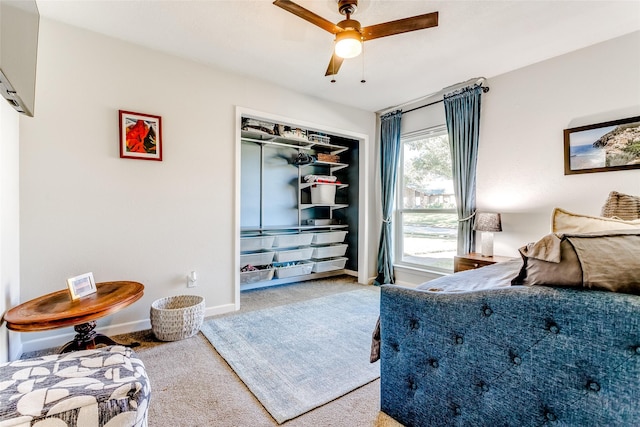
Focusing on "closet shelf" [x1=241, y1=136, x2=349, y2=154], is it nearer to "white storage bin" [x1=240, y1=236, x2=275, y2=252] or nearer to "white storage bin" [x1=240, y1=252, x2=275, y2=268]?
"white storage bin" [x1=240, y1=236, x2=275, y2=252]

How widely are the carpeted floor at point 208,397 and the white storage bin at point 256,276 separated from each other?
1260mm

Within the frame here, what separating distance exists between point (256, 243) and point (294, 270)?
0.70 m

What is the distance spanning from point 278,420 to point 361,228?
10.0ft

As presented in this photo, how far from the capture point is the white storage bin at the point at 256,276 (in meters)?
3.68

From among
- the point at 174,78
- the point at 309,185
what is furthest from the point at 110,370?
the point at 309,185

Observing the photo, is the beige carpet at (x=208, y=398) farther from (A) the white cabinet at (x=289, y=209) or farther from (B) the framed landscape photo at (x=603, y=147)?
(B) the framed landscape photo at (x=603, y=147)

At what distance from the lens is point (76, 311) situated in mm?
1686

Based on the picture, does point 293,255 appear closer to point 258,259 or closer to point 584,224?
point 258,259

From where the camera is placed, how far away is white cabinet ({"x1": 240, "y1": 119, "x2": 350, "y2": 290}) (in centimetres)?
378

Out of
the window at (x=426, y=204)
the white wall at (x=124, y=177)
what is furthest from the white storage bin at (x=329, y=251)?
the white wall at (x=124, y=177)

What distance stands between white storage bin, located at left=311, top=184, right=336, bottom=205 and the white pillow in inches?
119

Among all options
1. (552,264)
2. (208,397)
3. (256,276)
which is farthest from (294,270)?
(552,264)

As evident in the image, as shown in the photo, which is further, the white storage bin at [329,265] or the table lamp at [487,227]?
the white storage bin at [329,265]

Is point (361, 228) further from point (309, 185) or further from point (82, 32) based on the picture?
point (82, 32)
